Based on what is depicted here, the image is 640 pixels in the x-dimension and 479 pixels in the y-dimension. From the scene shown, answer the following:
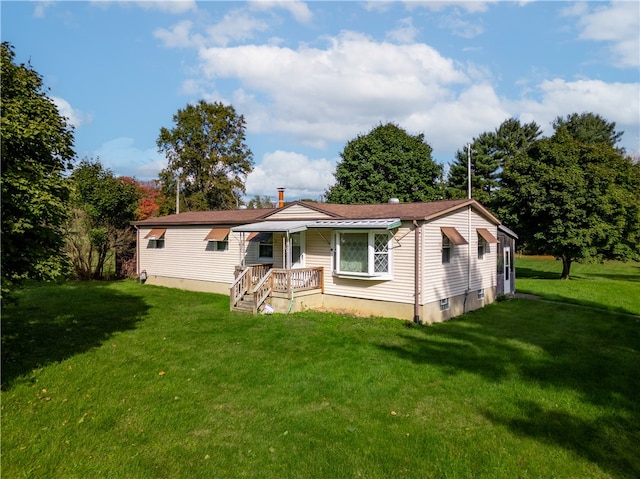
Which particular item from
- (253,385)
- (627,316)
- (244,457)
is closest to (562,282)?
(627,316)

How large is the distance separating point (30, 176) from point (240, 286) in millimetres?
7578

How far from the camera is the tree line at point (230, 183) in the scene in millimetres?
6379

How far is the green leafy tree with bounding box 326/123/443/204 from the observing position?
34031 mm

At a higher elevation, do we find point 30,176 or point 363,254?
point 30,176

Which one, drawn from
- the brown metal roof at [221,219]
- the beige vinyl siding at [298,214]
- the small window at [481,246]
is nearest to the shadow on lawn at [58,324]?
the brown metal roof at [221,219]

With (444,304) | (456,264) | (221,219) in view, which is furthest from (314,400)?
(221,219)

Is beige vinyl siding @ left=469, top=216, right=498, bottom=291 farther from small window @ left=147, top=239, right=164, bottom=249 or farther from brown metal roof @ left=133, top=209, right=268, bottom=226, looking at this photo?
small window @ left=147, top=239, right=164, bottom=249

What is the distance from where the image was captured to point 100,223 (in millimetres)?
20734

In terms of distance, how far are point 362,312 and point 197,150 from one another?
2532 centimetres

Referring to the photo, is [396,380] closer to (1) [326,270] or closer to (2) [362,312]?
(2) [362,312]

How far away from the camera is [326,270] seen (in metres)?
13.1

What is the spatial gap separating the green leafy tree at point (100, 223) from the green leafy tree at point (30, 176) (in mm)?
14034

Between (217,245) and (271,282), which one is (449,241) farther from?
(217,245)

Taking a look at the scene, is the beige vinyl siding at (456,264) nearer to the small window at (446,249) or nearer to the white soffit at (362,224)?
the small window at (446,249)
